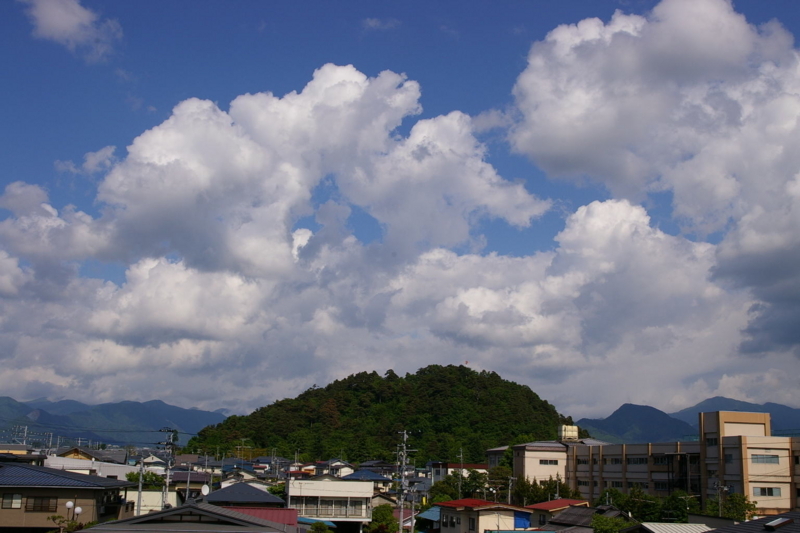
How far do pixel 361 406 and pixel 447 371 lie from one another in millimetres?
22174

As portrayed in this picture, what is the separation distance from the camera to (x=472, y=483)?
75.7 meters

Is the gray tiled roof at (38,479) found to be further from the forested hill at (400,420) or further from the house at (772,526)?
the forested hill at (400,420)

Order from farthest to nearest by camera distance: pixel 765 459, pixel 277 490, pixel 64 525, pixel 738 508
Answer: pixel 277 490, pixel 765 459, pixel 738 508, pixel 64 525

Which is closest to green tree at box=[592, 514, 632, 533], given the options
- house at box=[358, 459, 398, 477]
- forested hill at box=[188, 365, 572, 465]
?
house at box=[358, 459, 398, 477]

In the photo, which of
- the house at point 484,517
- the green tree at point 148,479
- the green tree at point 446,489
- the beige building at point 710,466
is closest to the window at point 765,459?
the beige building at point 710,466

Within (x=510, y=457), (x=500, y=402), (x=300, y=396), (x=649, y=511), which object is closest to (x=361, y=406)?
(x=300, y=396)

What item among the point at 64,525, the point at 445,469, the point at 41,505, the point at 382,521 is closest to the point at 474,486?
the point at 445,469

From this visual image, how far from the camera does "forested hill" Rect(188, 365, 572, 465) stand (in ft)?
409

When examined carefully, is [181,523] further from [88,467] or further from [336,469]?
[336,469]

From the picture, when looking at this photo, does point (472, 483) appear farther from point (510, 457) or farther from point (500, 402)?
point (500, 402)

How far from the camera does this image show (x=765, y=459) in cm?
5691

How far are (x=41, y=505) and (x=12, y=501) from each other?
1294mm

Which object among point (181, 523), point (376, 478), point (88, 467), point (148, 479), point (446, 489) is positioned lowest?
point (446, 489)

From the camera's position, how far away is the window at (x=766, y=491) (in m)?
56.2
